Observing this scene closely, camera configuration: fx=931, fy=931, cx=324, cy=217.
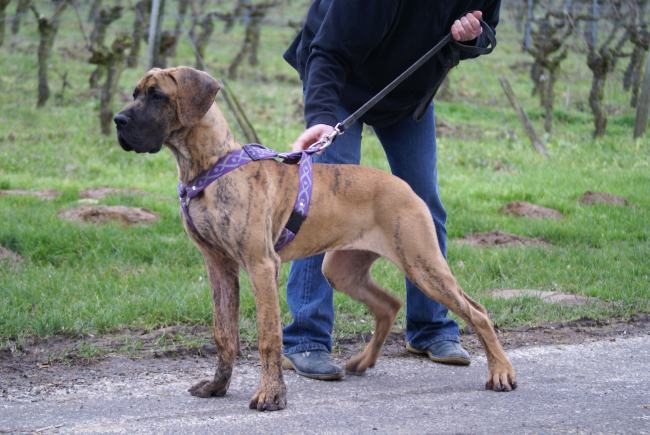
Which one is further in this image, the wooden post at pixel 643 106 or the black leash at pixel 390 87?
the wooden post at pixel 643 106

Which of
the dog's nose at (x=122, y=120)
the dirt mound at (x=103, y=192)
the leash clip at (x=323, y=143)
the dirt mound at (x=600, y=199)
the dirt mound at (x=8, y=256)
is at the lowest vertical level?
the dirt mound at (x=8, y=256)

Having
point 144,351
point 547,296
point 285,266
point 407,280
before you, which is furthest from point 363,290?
point 285,266

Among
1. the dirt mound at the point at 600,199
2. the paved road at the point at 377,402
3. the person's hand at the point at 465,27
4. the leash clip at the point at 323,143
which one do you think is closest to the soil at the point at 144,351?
the paved road at the point at 377,402

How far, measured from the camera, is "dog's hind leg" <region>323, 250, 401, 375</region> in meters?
5.29

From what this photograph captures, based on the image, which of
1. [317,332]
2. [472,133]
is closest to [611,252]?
[317,332]

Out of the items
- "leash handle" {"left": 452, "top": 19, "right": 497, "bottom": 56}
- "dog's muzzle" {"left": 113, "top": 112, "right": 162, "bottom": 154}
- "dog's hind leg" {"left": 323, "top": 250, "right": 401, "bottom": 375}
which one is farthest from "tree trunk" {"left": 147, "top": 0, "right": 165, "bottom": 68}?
"dog's muzzle" {"left": 113, "top": 112, "right": 162, "bottom": 154}

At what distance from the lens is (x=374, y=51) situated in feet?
17.6

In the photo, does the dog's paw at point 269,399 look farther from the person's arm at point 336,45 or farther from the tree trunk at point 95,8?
the tree trunk at point 95,8

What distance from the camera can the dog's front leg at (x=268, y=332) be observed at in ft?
14.7

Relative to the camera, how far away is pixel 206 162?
Answer: 14.9 ft

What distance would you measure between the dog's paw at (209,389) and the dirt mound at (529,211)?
582 centimetres

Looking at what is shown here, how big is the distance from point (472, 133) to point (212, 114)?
41.5 ft

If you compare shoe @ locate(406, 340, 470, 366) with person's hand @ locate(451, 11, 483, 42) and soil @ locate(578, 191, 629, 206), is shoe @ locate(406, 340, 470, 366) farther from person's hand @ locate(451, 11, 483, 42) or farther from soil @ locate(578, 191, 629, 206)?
soil @ locate(578, 191, 629, 206)

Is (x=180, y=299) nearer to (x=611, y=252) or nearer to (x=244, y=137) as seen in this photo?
(x=611, y=252)
